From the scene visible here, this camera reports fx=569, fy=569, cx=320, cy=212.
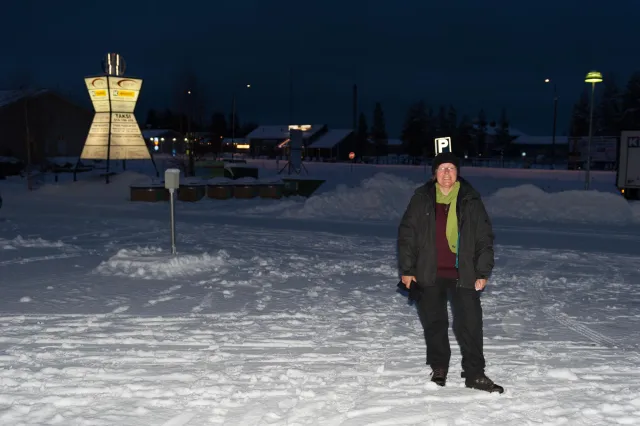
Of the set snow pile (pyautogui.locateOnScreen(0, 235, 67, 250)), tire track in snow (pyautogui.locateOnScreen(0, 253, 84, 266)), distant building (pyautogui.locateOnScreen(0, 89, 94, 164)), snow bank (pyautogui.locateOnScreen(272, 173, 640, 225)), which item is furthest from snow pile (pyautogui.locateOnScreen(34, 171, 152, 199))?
distant building (pyautogui.locateOnScreen(0, 89, 94, 164))

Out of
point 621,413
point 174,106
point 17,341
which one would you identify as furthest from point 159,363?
point 174,106

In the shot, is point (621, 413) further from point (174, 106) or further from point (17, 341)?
point (174, 106)

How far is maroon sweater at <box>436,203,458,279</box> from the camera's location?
4828 mm

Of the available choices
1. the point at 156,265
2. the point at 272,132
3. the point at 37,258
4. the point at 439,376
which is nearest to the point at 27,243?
the point at 37,258

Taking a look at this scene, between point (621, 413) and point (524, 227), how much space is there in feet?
42.9

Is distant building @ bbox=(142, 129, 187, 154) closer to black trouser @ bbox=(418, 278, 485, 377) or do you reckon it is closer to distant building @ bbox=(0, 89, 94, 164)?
distant building @ bbox=(0, 89, 94, 164)

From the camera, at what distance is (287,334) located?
255 inches

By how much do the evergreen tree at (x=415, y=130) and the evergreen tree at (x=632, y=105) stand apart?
88.1ft

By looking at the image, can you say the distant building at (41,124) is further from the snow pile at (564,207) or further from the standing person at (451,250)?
the standing person at (451,250)

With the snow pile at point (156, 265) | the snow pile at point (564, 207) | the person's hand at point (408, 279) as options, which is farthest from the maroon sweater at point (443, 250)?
the snow pile at point (564, 207)

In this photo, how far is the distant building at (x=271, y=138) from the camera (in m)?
A: 83.5

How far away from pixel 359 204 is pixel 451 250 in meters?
15.5

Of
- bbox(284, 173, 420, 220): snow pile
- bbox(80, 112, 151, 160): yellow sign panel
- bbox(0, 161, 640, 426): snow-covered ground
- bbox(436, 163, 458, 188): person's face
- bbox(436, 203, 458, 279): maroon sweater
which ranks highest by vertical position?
bbox(80, 112, 151, 160): yellow sign panel

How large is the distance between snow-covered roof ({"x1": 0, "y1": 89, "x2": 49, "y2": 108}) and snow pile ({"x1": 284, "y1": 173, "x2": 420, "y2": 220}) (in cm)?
3650
